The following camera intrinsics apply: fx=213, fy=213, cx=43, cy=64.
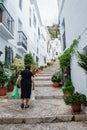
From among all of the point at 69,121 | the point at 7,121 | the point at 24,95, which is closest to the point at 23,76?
the point at 24,95

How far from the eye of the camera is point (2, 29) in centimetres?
1164

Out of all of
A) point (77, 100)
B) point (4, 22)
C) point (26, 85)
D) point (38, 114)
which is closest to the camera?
point (77, 100)

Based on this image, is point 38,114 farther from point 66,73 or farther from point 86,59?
point 66,73

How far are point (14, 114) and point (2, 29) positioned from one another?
5696 mm

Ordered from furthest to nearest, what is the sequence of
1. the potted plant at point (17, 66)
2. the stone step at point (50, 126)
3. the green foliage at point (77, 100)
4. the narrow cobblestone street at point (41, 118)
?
the potted plant at point (17, 66), the green foliage at point (77, 100), the narrow cobblestone street at point (41, 118), the stone step at point (50, 126)

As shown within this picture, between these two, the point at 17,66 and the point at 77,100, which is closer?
the point at 77,100

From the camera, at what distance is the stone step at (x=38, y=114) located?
694 cm

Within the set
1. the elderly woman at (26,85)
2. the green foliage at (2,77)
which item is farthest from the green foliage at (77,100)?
the green foliage at (2,77)

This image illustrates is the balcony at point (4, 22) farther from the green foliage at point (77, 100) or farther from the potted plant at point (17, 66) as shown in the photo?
the green foliage at point (77, 100)

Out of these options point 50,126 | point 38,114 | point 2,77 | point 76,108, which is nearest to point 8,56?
point 2,77

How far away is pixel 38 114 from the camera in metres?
7.45

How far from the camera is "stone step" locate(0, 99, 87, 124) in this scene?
694cm

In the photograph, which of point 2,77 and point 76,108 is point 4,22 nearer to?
point 2,77

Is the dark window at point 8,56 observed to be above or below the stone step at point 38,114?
above
